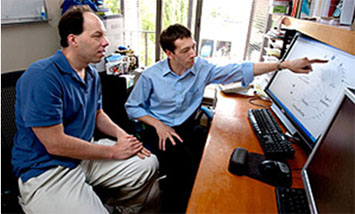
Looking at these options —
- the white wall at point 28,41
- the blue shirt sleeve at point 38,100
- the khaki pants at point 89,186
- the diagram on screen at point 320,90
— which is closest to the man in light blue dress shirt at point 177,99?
the khaki pants at point 89,186

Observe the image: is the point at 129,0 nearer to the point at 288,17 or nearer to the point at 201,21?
the point at 201,21

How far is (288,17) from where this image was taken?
4.88 feet

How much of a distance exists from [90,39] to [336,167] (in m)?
1.25

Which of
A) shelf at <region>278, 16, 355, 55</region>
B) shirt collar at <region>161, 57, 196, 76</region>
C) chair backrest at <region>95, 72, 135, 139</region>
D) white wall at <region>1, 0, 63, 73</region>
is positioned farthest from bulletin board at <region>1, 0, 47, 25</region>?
shelf at <region>278, 16, 355, 55</region>

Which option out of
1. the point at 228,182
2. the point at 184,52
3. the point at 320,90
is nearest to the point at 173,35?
the point at 184,52

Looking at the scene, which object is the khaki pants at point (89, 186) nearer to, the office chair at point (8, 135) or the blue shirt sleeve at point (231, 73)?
the office chair at point (8, 135)

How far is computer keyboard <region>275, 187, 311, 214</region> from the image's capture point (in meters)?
0.76

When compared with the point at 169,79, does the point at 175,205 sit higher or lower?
lower

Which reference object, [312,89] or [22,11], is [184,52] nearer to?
[312,89]

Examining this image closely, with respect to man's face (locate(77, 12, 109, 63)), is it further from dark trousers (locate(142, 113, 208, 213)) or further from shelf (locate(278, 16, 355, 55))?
shelf (locate(278, 16, 355, 55))

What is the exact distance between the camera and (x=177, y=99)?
1630 millimetres

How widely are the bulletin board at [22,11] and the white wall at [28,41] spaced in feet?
0.16

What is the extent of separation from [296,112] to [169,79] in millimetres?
820

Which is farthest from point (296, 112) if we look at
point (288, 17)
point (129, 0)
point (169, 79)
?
point (129, 0)
